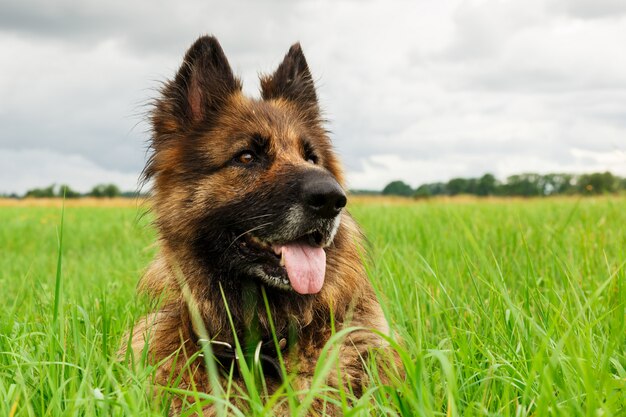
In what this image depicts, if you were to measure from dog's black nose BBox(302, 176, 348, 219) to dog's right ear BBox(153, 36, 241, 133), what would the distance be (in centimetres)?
102

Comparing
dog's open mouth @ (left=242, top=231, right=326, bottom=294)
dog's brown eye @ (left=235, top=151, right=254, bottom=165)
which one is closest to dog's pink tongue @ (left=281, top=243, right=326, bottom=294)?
dog's open mouth @ (left=242, top=231, right=326, bottom=294)

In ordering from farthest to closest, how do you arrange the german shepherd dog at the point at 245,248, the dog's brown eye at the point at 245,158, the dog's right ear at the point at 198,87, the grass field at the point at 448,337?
the dog's right ear at the point at 198,87 < the dog's brown eye at the point at 245,158 < the german shepherd dog at the point at 245,248 < the grass field at the point at 448,337

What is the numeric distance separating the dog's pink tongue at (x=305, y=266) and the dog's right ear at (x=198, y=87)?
111 centimetres

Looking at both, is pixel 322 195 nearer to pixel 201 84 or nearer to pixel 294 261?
pixel 294 261

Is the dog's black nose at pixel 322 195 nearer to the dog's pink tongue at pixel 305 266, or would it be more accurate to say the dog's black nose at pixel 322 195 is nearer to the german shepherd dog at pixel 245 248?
the german shepherd dog at pixel 245 248

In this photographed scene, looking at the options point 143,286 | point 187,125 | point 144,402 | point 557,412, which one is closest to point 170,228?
point 143,286

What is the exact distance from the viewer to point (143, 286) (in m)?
3.68

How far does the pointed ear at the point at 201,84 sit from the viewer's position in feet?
12.6

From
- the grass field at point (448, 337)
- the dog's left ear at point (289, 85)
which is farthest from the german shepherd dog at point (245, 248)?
the dog's left ear at point (289, 85)

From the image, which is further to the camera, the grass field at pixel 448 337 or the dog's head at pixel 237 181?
the dog's head at pixel 237 181

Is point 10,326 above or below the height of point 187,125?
below

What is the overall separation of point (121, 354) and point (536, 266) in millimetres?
3735

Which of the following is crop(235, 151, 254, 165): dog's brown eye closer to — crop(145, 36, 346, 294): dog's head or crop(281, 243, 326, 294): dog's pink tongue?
crop(145, 36, 346, 294): dog's head

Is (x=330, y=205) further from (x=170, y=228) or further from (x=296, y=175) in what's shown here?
(x=170, y=228)
